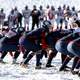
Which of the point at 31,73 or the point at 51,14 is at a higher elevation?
the point at 31,73

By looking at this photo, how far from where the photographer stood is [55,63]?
49.0ft

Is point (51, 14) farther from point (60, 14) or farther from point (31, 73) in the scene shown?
point (31, 73)

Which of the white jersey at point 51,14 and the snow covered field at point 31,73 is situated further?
the white jersey at point 51,14

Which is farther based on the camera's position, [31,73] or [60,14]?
[60,14]

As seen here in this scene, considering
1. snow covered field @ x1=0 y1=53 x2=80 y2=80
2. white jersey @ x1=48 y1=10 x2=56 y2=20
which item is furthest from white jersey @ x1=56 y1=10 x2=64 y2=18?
snow covered field @ x1=0 y1=53 x2=80 y2=80

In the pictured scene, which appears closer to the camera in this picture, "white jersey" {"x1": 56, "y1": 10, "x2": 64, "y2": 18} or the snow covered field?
the snow covered field

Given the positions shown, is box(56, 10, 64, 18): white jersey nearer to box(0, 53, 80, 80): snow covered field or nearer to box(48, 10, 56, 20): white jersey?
box(48, 10, 56, 20): white jersey

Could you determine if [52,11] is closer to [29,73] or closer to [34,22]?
[34,22]

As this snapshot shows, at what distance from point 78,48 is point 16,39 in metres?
3.41

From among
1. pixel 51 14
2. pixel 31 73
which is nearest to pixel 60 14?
pixel 51 14

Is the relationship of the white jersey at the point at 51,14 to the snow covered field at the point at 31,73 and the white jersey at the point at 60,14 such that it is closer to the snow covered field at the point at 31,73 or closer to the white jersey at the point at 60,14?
the white jersey at the point at 60,14

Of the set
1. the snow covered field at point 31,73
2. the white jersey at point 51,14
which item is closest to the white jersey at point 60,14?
the white jersey at point 51,14

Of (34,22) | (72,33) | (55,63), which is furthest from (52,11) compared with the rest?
(72,33)

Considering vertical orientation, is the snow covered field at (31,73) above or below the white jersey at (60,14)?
above
